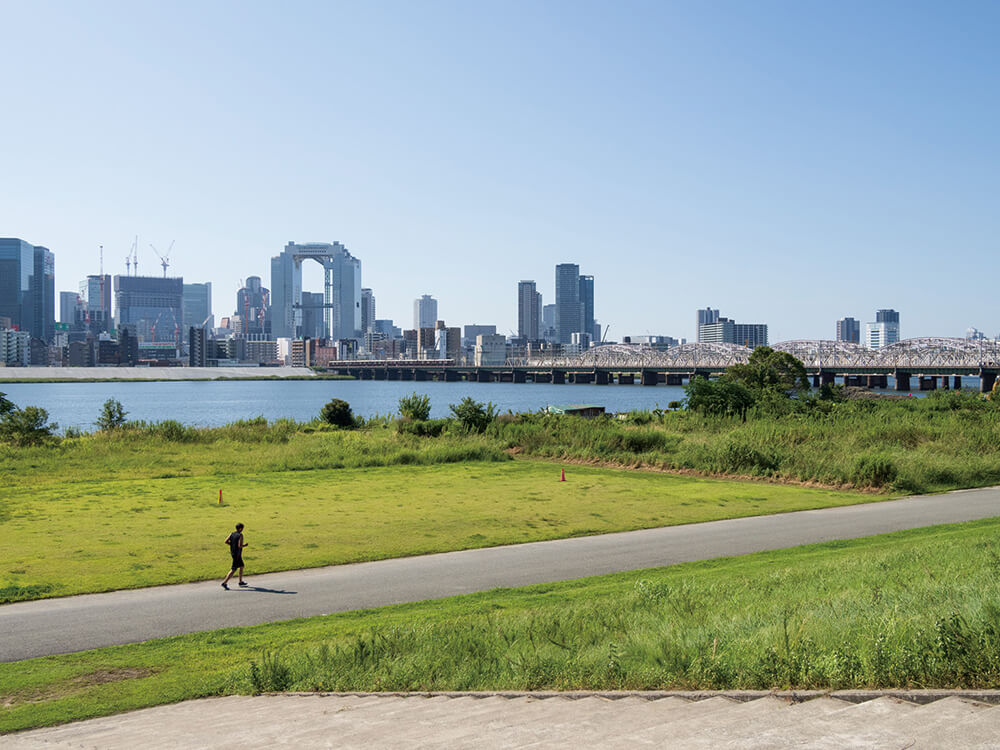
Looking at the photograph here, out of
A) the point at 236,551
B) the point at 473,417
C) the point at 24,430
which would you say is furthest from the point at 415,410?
the point at 236,551

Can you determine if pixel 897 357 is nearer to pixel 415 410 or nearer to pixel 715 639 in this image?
pixel 415 410

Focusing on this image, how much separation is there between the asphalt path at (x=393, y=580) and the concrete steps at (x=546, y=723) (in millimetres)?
4170

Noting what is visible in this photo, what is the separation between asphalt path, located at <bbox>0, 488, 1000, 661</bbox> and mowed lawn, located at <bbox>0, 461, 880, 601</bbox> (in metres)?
1.01

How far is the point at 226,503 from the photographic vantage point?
1028 inches

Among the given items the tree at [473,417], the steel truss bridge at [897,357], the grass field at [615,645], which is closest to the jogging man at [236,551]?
the grass field at [615,645]

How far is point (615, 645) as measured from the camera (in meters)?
9.20

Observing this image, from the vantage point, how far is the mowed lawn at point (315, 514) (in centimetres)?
1791

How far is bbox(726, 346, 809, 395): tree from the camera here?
6931 centimetres

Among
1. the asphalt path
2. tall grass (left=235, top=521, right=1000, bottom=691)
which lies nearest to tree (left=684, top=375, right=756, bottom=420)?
the asphalt path

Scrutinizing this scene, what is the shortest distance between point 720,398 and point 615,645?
137 feet

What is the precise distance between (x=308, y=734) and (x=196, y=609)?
7440mm

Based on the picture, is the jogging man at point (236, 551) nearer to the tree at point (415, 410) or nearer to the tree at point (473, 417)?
the tree at point (473, 417)

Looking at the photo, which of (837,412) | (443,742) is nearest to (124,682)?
(443,742)

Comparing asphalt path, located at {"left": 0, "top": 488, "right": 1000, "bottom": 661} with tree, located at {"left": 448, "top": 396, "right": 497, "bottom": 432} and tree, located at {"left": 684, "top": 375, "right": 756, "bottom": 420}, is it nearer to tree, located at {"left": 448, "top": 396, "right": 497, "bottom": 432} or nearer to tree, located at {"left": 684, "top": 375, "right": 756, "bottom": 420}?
tree, located at {"left": 684, "top": 375, "right": 756, "bottom": 420}
